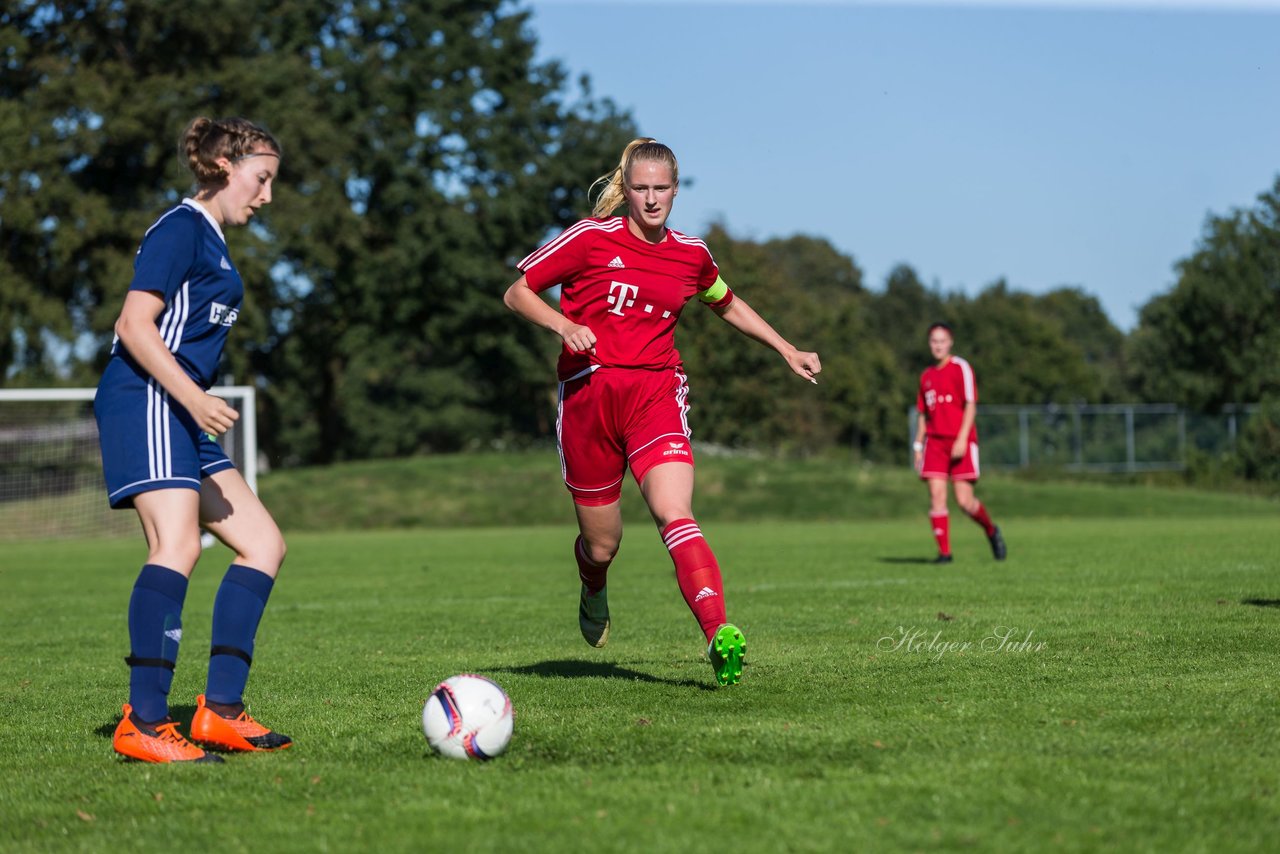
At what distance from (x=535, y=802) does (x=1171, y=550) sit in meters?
11.7

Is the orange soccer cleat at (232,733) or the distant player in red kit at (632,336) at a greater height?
the distant player in red kit at (632,336)

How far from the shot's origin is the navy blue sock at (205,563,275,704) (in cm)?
489

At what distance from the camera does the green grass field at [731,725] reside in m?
3.55

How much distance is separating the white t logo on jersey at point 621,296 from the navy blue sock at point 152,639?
2251mm

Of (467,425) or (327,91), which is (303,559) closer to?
(327,91)

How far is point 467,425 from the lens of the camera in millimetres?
70688

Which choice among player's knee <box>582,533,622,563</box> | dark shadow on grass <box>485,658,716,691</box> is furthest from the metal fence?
player's knee <box>582,533,622,563</box>

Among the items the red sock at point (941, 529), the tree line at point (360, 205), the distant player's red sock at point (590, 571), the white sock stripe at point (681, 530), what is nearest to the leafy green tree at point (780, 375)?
the tree line at point (360, 205)

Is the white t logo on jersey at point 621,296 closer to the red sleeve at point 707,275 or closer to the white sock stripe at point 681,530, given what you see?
the red sleeve at point 707,275

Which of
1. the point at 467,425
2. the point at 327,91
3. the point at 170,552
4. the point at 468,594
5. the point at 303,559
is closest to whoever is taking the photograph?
the point at 170,552

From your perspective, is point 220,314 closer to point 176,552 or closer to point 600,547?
point 176,552

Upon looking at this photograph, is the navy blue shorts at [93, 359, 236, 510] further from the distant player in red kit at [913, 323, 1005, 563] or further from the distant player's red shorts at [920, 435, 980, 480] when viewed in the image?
the distant player's red shorts at [920, 435, 980, 480]

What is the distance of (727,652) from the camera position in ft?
17.7

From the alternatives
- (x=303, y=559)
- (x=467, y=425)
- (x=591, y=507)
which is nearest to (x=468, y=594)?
(x=591, y=507)
